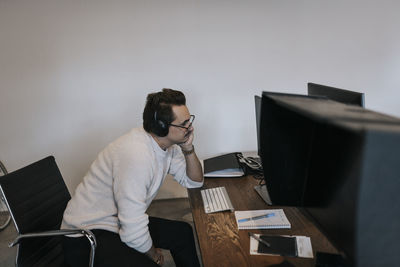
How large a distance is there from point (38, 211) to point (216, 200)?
88cm

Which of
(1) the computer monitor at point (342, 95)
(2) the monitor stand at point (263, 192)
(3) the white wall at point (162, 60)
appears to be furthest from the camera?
(3) the white wall at point (162, 60)

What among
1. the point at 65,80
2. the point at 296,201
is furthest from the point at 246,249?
the point at 65,80

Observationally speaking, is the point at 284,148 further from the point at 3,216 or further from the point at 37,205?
the point at 3,216

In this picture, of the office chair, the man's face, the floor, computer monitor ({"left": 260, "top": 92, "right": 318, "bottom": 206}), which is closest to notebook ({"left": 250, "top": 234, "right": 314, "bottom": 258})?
computer monitor ({"left": 260, "top": 92, "right": 318, "bottom": 206})

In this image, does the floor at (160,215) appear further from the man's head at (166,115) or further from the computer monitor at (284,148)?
the computer monitor at (284,148)

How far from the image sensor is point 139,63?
7.89 feet

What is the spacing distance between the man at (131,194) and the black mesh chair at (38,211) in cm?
11

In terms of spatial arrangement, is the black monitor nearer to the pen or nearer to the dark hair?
the pen

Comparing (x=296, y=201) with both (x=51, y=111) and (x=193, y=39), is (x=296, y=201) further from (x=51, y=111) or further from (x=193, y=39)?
(x=51, y=111)

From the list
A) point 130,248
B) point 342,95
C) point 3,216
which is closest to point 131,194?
point 130,248

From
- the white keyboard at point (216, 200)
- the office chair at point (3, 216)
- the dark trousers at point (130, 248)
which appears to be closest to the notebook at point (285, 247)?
the white keyboard at point (216, 200)

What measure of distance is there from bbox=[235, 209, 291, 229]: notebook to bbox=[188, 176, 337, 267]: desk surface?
0.9 inches

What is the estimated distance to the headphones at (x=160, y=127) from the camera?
4.27 feet

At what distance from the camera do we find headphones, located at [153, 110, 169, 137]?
130cm
